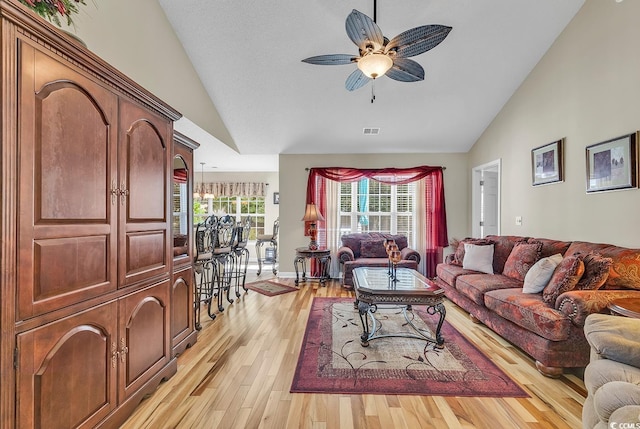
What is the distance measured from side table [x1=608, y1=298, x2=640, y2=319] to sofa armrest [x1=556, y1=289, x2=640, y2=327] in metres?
0.23

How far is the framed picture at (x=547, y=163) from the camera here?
3.49 metres

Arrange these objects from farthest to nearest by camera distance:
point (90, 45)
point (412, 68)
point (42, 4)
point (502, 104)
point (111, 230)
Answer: point (502, 104) < point (412, 68) < point (90, 45) < point (111, 230) < point (42, 4)

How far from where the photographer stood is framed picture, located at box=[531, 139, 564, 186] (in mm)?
3494

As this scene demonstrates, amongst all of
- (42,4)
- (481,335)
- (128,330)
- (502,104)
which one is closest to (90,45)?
(42,4)

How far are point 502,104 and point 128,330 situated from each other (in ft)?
17.9

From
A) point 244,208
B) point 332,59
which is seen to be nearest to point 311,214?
point 332,59

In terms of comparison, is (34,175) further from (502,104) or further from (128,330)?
(502,104)

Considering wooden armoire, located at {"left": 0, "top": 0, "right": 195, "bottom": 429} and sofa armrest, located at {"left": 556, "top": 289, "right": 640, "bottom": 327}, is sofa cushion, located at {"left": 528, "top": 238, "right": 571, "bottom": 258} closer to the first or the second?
sofa armrest, located at {"left": 556, "top": 289, "right": 640, "bottom": 327}

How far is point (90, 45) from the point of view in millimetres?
2299

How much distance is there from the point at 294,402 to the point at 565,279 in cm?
241

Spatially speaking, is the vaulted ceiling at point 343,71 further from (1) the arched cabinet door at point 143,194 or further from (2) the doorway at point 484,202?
(1) the arched cabinet door at point 143,194

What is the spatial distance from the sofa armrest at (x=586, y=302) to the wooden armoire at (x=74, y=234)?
3.10 metres

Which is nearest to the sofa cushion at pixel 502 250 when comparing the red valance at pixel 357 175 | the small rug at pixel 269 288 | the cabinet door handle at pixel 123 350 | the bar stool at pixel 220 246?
the red valance at pixel 357 175

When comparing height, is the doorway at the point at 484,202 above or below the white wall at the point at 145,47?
below
